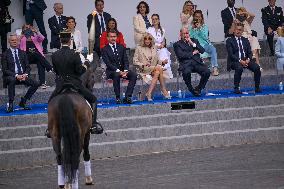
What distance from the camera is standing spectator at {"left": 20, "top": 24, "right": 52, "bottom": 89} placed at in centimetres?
2048

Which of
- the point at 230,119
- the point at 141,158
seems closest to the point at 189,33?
the point at 230,119

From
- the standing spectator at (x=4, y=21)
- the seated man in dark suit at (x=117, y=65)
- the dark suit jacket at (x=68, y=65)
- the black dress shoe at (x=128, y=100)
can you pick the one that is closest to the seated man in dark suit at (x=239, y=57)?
the seated man in dark suit at (x=117, y=65)

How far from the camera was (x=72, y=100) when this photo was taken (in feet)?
45.0

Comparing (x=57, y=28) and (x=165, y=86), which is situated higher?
(x=57, y=28)

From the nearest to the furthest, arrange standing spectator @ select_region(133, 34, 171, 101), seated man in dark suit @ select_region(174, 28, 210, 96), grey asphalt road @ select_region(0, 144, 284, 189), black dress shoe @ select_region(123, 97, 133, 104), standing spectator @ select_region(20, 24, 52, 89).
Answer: grey asphalt road @ select_region(0, 144, 284, 189)
black dress shoe @ select_region(123, 97, 133, 104)
standing spectator @ select_region(133, 34, 171, 101)
seated man in dark suit @ select_region(174, 28, 210, 96)
standing spectator @ select_region(20, 24, 52, 89)

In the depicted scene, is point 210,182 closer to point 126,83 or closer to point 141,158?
point 141,158

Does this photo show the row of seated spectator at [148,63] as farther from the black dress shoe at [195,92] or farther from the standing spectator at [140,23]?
the standing spectator at [140,23]

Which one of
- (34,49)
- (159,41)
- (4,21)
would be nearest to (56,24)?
(4,21)

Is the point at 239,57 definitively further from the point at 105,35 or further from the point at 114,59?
the point at 105,35

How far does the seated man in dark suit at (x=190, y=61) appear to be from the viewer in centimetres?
2020

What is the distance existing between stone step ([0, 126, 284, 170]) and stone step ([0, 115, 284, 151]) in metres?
0.08

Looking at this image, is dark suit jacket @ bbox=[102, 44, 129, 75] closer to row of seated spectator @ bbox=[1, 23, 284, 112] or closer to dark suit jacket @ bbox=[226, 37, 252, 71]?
row of seated spectator @ bbox=[1, 23, 284, 112]

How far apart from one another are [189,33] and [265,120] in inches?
130

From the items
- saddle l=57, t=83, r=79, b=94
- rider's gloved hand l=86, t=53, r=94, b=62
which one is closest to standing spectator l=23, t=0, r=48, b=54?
rider's gloved hand l=86, t=53, r=94, b=62
